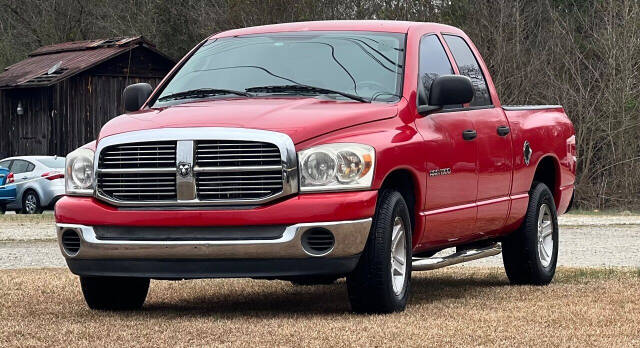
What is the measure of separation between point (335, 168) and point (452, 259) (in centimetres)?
204

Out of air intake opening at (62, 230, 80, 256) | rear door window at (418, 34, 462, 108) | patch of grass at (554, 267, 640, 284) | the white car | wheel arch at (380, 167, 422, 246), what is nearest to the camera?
air intake opening at (62, 230, 80, 256)

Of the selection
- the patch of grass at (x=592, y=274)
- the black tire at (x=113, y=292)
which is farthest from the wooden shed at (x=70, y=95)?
the black tire at (x=113, y=292)

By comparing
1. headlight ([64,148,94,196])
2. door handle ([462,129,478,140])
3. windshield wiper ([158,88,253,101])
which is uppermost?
windshield wiper ([158,88,253,101])

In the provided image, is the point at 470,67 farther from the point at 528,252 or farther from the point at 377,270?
the point at 377,270

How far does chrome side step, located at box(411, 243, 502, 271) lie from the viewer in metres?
9.55

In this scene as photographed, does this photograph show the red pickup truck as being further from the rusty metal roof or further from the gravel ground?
the rusty metal roof

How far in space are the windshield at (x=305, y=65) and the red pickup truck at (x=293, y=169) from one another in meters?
0.01

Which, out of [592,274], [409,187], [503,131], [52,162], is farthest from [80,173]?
[52,162]

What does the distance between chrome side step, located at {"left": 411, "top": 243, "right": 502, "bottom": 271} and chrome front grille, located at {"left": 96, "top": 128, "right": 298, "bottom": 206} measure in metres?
1.51

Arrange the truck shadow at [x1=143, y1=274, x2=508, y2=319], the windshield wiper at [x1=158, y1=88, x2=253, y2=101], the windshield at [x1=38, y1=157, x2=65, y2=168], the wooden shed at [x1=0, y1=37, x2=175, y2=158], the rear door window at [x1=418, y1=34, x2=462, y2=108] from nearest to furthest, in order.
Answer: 1. the truck shadow at [x1=143, y1=274, x2=508, y2=319]
2. the windshield wiper at [x1=158, y1=88, x2=253, y2=101]
3. the rear door window at [x1=418, y1=34, x2=462, y2=108]
4. the windshield at [x1=38, y1=157, x2=65, y2=168]
5. the wooden shed at [x1=0, y1=37, x2=175, y2=158]

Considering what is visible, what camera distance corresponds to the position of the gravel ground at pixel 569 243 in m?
14.8

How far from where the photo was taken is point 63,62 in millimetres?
50188

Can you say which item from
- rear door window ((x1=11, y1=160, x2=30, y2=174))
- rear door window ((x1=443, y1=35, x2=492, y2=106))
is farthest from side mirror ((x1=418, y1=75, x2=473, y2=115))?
rear door window ((x1=11, y1=160, x2=30, y2=174))

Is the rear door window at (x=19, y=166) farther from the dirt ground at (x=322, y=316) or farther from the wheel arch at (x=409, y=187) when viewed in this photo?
the wheel arch at (x=409, y=187)
